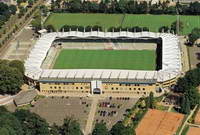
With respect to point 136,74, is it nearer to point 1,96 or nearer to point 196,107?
point 196,107

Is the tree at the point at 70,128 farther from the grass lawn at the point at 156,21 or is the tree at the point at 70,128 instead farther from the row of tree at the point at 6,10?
the row of tree at the point at 6,10

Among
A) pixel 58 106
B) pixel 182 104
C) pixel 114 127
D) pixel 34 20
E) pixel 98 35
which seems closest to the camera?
pixel 114 127

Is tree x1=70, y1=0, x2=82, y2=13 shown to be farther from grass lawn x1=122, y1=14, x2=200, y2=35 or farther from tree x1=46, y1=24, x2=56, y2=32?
tree x1=46, y1=24, x2=56, y2=32

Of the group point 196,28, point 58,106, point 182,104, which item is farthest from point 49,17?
point 182,104

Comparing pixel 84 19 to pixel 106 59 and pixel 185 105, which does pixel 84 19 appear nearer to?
pixel 106 59

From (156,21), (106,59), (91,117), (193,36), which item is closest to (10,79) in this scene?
(91,117)
